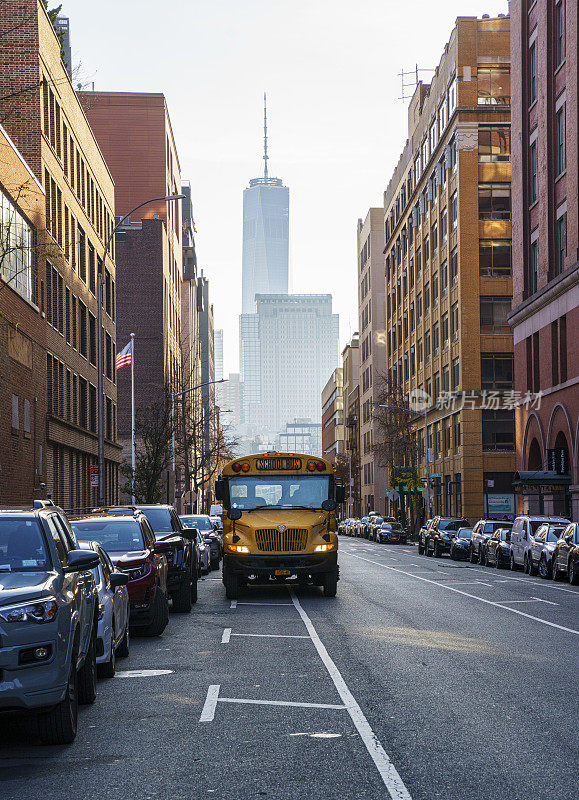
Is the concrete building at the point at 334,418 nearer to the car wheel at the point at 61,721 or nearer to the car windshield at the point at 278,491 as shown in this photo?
the car windshield at the point at 278,491

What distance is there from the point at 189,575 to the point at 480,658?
304 inches

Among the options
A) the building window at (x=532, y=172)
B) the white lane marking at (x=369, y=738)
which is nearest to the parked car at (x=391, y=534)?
the building window at (x=532, y=172)

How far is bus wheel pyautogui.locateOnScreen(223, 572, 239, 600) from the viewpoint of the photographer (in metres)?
22.5

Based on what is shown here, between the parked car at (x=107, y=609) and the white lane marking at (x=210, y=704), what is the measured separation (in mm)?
1243

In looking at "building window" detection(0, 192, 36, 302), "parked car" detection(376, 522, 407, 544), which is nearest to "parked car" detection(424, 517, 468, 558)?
"parked car" detection(376, 522, 407, 544)

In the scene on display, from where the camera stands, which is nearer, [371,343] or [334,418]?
[371,343]

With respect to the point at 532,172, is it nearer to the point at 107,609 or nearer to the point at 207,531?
the point at 207,531

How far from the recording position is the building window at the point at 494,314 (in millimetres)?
66750

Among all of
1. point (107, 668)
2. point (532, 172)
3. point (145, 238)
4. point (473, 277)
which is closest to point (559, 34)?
point (532, 172)

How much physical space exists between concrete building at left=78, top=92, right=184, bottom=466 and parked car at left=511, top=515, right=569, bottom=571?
39.0 metres

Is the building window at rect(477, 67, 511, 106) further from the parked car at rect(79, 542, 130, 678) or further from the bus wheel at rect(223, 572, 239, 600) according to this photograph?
the parked car at rect(79, 542, 130, 678)

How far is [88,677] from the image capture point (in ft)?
33.3

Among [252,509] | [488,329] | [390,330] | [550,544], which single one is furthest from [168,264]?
[252,509]

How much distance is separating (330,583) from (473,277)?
46.9m
